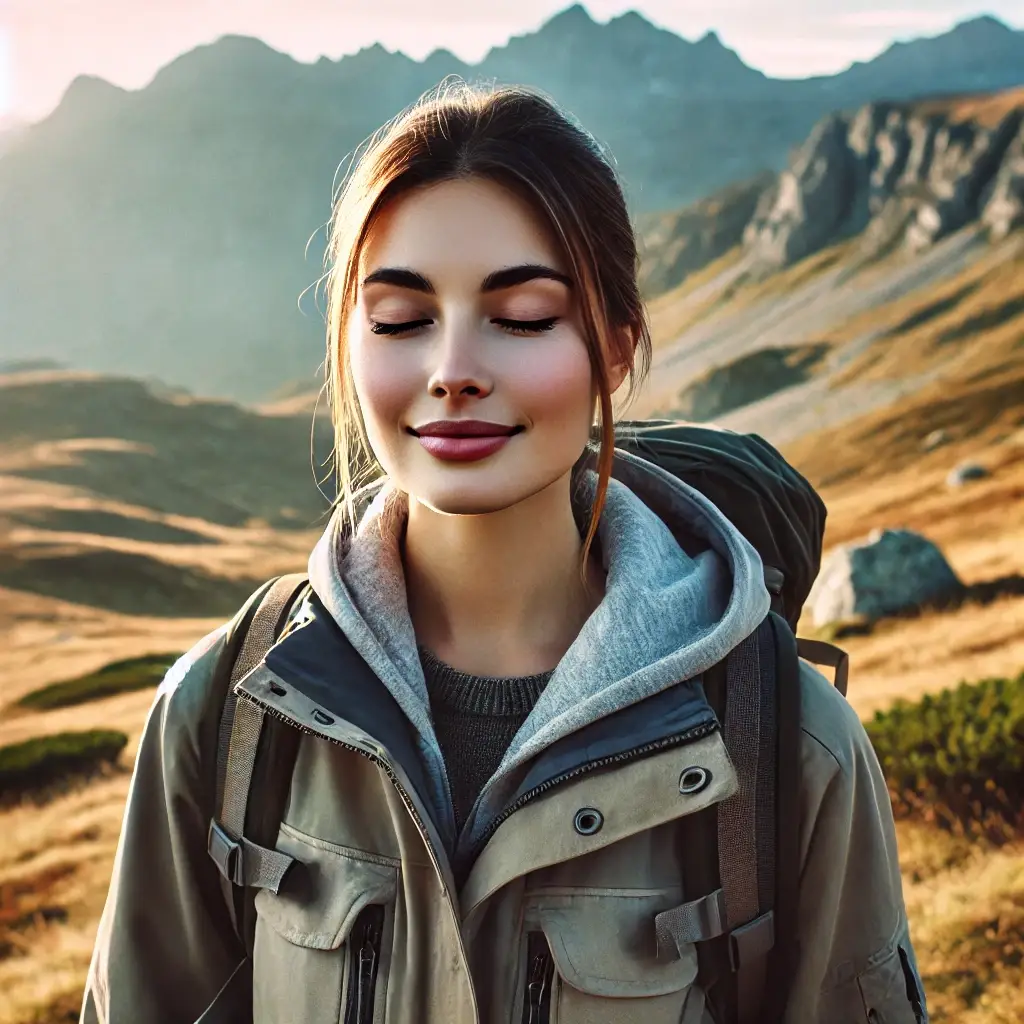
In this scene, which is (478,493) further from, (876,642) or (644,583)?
(876,642)

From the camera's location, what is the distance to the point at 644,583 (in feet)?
6.55

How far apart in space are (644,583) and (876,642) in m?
9.96

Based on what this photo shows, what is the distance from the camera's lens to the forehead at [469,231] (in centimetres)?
183

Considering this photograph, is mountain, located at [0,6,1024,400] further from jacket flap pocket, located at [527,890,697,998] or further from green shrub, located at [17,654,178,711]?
jacket flap pocket, located at [527,890,697,998]

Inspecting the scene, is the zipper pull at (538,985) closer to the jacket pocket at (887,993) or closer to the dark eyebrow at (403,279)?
the jacket pocket at (887,993)

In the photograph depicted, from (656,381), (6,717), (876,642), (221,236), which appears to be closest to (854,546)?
(876,642)

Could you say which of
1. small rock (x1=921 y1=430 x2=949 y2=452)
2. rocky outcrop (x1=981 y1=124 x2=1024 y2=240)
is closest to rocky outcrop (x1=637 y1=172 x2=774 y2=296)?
rocky outcrop (x1=981 y1=124 x2=1024 y2=240)

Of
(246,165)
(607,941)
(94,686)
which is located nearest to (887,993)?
(607,941)

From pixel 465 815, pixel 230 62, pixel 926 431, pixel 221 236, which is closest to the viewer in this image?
pixel 465 815

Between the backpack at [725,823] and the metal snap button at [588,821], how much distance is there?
15 centimetres

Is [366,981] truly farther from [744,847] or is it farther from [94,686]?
[94,686]

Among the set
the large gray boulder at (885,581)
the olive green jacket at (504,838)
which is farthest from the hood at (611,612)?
the large gray boulder at (885,581)

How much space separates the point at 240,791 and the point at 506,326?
3.15 feet

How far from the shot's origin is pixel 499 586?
2.04 m
